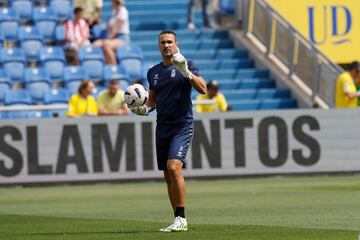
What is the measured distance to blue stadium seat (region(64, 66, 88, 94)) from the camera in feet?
88.8

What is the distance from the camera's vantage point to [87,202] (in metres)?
18.5

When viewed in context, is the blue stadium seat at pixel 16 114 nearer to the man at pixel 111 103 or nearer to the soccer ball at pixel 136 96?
the man at pixel 111 103

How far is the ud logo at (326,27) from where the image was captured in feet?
98.1

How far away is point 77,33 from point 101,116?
4053 millimetres

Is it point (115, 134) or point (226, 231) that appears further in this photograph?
point (115, 134)

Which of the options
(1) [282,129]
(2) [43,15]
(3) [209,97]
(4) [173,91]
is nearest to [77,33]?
(2) [43,15]

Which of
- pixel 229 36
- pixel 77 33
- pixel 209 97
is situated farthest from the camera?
pixel 229 36

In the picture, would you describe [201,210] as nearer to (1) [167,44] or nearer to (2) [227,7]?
(1) [167,44]

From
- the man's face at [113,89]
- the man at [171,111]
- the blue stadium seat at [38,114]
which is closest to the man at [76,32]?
the blue stadium seat at [38,114]

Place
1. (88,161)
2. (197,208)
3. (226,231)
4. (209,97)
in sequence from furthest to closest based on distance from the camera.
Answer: (209,97) < (88,161) < (197,208) < (226,231)

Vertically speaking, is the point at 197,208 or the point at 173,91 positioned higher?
the point at 173,91

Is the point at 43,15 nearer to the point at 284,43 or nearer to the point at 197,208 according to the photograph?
the point at 284,43

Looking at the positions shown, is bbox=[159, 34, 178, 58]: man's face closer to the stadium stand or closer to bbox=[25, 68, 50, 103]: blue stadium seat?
the stadium stand

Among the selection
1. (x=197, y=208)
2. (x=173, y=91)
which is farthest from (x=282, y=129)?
(x=173, y=91)
